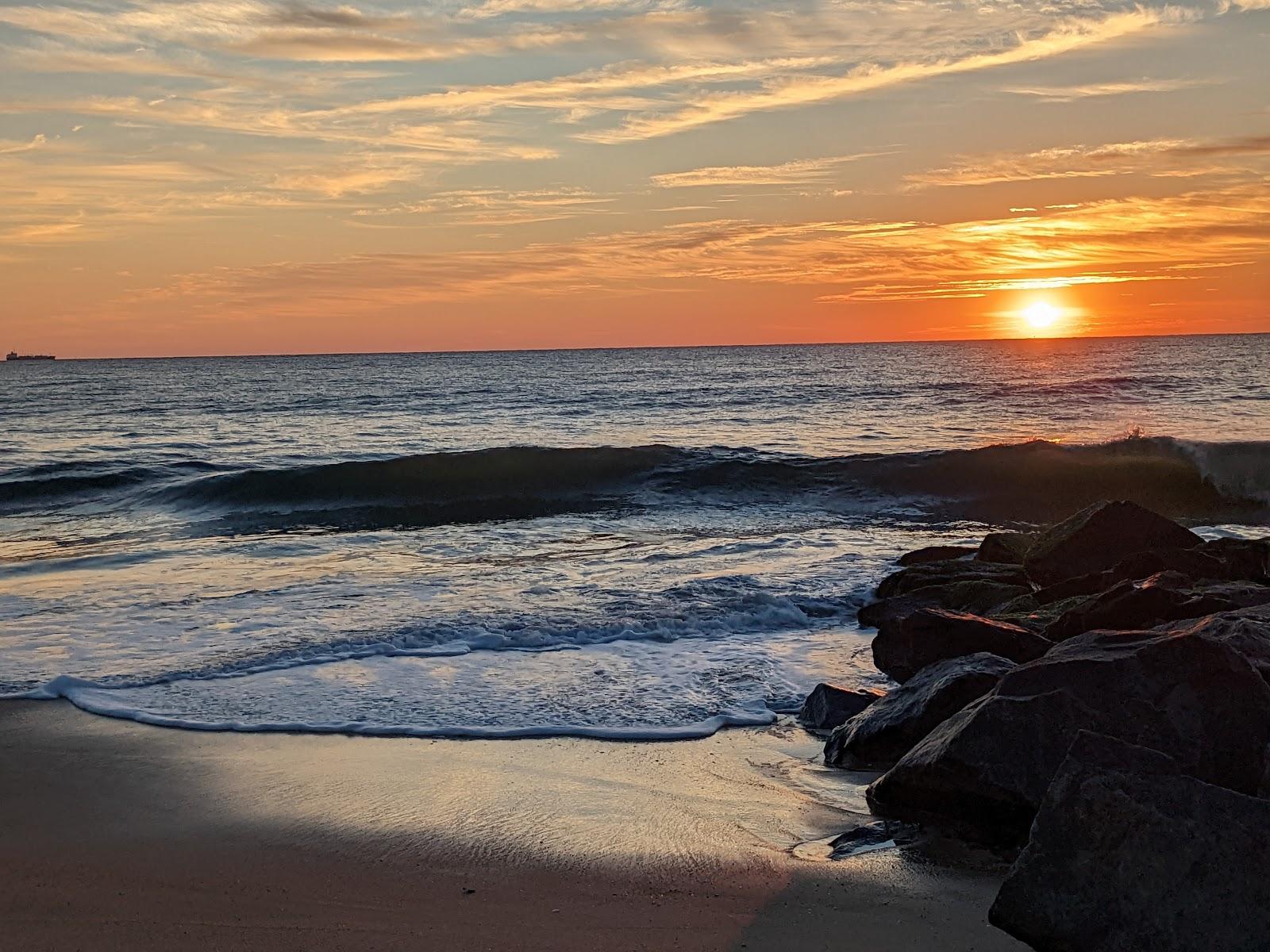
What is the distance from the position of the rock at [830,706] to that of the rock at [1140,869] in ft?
8.57

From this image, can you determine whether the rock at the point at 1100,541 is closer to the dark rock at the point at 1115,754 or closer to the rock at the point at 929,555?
the rock at the point at 929,555

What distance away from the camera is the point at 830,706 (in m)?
6.07

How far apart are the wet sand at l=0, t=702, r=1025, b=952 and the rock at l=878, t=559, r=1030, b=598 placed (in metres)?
3.74

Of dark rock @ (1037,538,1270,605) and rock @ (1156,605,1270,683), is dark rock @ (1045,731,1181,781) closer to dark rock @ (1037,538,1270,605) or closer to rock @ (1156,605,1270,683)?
rock @ (1156,605,1270,683)

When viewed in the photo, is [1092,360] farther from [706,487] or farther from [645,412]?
[706,487]

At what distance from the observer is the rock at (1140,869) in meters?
3.05

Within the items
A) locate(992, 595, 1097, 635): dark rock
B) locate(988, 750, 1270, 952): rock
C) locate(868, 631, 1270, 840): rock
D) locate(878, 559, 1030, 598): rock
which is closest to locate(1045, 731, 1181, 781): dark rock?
locate(988, 750, 1270, 952): rock

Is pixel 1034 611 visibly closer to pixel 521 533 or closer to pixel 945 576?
pixel 945 576

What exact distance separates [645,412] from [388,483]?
691 inches

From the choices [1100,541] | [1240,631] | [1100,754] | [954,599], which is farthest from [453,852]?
[1100,541]

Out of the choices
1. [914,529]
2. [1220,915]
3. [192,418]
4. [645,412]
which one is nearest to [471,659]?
[1220,915]

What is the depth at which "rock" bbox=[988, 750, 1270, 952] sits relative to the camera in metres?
3.05

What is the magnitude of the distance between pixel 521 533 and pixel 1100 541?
7.29 m

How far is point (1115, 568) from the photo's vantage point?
8.23 meters
